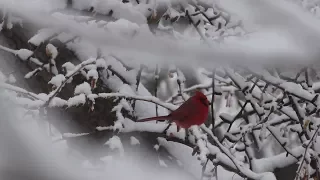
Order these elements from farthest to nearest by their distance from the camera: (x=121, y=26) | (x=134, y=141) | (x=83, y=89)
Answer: (x=134, y=141)
(x=83, y=89)
(x=121, y=26)

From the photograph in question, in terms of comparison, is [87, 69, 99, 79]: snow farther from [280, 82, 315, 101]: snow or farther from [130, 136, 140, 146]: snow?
[280, 82, 315, 101]: snow

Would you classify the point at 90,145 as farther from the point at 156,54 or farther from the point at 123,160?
the point at 156,54

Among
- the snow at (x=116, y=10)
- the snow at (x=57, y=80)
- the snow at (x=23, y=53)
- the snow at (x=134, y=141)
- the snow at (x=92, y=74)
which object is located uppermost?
the snow at (x=116, y=10)

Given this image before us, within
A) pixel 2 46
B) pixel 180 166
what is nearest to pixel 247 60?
pixel 2 46

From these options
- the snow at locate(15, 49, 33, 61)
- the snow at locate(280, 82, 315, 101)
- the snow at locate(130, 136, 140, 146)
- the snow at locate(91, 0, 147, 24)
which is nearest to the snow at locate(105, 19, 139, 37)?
the snow at locate(91, 0, 147, 24)

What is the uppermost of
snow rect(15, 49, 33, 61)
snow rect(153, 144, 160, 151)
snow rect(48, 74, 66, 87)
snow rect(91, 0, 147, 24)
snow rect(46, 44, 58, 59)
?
snow rect(91, 0, 147, 24)

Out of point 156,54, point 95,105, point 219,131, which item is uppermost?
point 156,54

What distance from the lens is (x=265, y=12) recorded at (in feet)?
1.43

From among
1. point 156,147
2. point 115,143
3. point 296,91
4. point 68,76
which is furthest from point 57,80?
point 296,91

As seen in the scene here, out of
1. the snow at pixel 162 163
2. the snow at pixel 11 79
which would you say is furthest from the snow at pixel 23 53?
the snow at pixel 162 163

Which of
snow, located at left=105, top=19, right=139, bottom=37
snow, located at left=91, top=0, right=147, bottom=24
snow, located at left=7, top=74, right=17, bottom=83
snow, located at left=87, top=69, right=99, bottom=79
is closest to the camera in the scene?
snow, located at left=105, top=19, right=139, bottom=37

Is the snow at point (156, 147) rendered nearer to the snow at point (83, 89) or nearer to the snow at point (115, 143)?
the snow at point (115, 143)

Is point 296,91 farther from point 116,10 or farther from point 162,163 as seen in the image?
point 116,10

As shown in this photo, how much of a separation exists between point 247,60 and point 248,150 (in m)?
1.28
